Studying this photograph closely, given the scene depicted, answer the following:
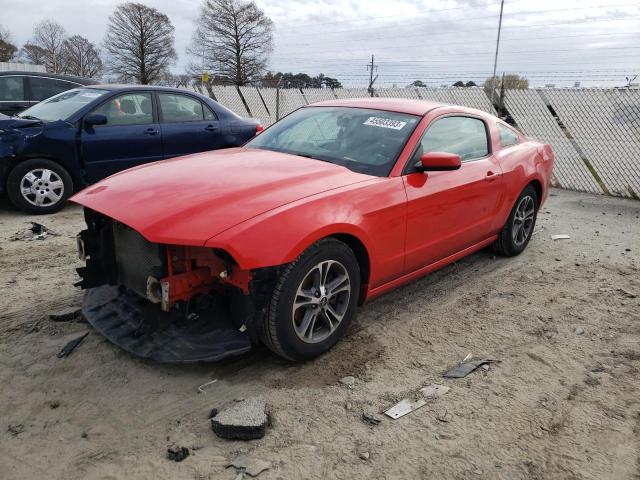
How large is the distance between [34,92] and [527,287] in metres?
8.70

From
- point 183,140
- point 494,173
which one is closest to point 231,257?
point 494,173

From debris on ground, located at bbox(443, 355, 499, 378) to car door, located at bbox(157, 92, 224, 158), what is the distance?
5.05 metres

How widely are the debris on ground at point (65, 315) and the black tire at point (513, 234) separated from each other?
12.4 feet

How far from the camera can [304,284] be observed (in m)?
3.05

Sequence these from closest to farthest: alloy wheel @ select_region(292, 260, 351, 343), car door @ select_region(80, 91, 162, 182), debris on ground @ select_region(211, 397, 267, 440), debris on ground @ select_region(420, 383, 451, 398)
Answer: debris on ground @ select_region(211, 397, 267, 440)
debris on ground @ select_region(420, 383, 451, 398)
alloy wheel @ select_region(292, 260, 351, 343)
car door @ select_region(80, 91, 162, 182)

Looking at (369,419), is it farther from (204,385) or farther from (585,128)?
(585,128)

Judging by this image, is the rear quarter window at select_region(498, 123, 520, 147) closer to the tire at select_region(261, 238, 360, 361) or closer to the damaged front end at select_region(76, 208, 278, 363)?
the tire at select_region(261, 238, 360, 361)

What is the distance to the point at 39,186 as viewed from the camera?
6191 mm

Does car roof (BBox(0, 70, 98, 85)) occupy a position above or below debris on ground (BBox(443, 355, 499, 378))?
above

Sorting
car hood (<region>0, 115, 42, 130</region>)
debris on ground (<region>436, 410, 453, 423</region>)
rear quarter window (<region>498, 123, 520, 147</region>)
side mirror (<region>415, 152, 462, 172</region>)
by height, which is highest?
car hood (<region>0, 115, 42, 130</region>)

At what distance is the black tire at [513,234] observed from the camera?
501cm

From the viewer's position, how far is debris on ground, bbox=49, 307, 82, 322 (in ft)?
11.6

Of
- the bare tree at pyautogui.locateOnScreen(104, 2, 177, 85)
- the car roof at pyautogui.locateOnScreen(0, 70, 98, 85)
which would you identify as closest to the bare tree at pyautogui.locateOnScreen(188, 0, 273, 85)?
the bare tree at pyautogui.locateOnScreen(104, 2, 177, 85)

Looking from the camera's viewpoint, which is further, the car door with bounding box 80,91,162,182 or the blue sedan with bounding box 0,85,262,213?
the car door with bounding box 80,91,162,182
